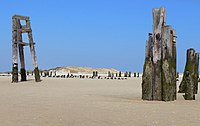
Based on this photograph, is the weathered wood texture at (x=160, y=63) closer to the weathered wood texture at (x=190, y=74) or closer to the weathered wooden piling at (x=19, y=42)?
the weathered wood texture at (x=190, y=74)

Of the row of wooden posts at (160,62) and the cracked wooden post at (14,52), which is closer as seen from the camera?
the row of wooden posts at (160,62)

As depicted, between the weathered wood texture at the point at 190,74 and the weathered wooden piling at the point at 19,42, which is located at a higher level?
the weathered wooden piling at the point at 19,42

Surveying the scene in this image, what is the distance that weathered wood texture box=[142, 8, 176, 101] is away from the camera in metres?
10.8

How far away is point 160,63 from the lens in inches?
427

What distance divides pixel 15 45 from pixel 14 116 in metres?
15.7

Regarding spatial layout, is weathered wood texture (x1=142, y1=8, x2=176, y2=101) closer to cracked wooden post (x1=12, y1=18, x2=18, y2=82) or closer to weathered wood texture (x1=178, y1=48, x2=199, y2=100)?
weathered wood texture (x1=178, y1=48, x2=199, y2=100)

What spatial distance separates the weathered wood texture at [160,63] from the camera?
35.3ft

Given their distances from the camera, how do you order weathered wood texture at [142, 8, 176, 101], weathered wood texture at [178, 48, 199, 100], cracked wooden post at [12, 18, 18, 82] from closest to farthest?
1. weathered wood texture at [142, 8, 176, 101]
2. weathered wood texture at [178, 48, 199, 100]
3. cracked wooden post at [12, 18, 18, 82]

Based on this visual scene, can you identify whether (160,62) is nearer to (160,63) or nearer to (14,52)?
(160,63)

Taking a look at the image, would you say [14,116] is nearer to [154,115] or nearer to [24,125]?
[24,125]

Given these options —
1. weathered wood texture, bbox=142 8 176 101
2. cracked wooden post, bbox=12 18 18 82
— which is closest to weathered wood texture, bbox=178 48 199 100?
weathered wood texture, bbox=142 8 176 101

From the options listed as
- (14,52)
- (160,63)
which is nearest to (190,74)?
(160,63)

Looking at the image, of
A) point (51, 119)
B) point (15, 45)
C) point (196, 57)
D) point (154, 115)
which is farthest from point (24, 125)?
point (15, 45)

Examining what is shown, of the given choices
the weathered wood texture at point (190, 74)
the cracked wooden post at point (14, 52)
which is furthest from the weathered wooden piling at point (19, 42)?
the weathered wood texture at point (190, 74)
